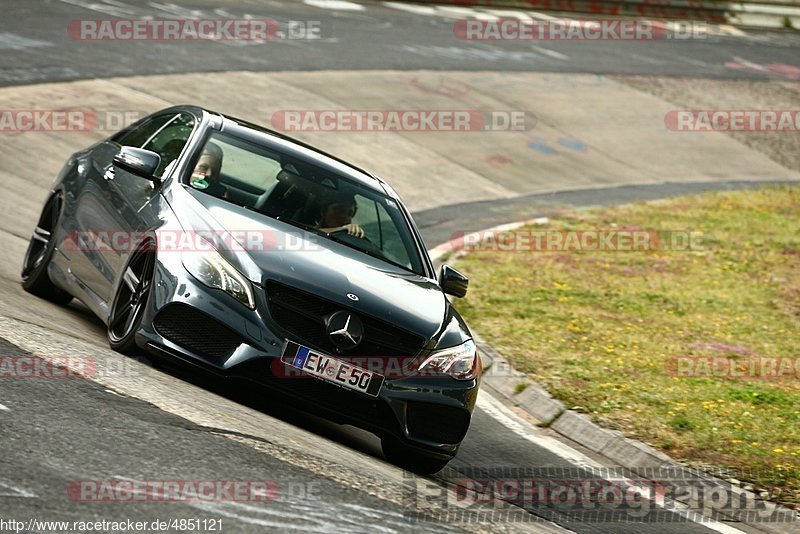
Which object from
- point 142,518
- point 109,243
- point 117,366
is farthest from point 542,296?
point 142,518

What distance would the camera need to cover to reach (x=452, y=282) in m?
8.18

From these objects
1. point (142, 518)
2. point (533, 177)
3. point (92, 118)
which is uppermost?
point (142, 518)

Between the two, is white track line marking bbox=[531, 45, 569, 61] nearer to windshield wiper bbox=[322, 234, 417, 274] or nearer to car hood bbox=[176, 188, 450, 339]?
windshield wiper bbox=[322, 234, 417, 274]

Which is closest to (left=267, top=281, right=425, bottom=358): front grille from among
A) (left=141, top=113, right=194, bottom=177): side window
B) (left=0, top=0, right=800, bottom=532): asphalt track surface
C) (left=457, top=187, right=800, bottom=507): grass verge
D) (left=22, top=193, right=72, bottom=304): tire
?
(left=0, top=0, right=800, bottom=532): asphalt track surface

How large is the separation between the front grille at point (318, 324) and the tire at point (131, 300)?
2.54ft

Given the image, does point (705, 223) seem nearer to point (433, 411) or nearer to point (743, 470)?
point (743, 470)

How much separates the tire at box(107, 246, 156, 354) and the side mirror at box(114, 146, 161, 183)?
2.14ft

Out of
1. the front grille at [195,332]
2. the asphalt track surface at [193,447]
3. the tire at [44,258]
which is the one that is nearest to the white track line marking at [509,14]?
the asphalt track surface at [193,447]

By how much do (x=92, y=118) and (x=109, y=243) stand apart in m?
8.66

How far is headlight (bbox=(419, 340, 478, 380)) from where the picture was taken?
7.05m

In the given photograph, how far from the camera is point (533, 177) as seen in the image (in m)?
20.0

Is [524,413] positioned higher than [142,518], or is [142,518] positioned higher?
[142,518]

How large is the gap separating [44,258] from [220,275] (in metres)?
2.69

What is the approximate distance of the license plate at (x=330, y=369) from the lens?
6.74m
